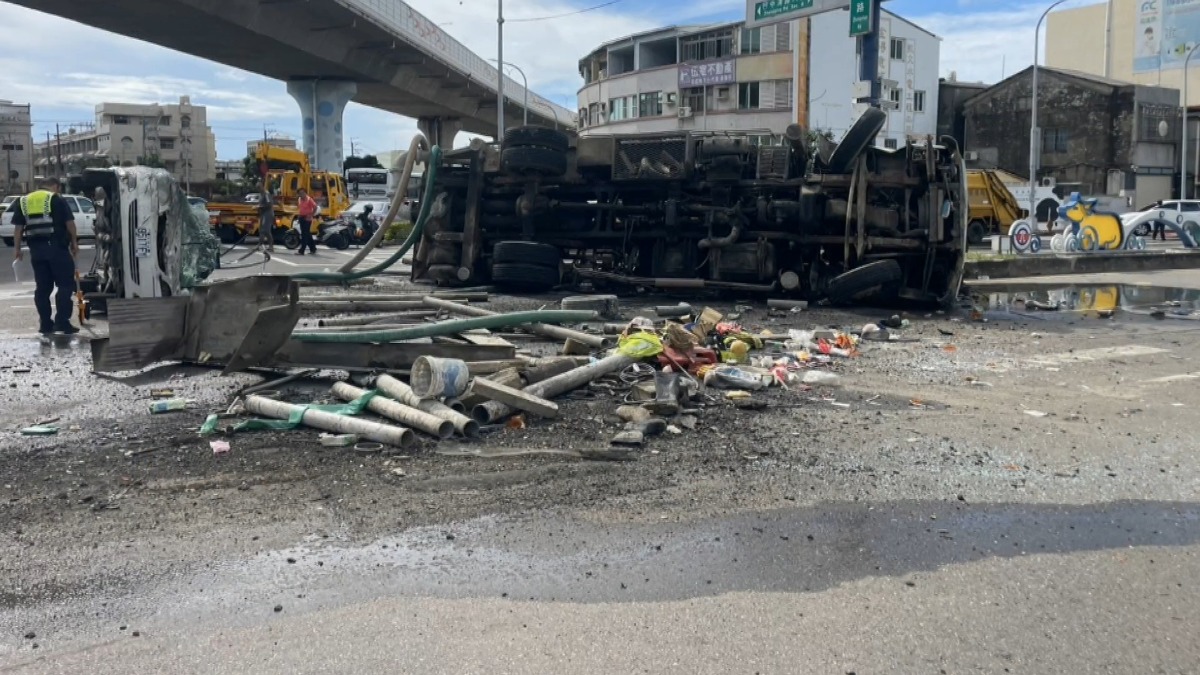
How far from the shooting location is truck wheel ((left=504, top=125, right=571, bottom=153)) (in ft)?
44.8

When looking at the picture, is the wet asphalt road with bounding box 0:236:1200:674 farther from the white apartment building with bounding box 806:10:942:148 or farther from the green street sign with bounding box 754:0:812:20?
the white apartment building with bounding box 806:10:942:148

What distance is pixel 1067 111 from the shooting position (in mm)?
59594

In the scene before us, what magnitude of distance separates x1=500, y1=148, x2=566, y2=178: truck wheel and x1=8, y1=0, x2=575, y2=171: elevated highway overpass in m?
23.3

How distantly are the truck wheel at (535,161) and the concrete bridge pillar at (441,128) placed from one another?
51861 mm

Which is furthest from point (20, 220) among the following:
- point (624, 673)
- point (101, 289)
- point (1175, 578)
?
point (1175, 578)

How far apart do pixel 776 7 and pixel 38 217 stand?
1674 cm

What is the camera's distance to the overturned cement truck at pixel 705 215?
12.2 metres

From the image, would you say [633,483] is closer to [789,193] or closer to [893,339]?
[893,339]

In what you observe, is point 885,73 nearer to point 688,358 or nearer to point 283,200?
point 283,200

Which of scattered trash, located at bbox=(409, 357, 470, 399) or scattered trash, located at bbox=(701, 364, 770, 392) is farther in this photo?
scattered trash, located at bbox=(701, 364, 770, 392)

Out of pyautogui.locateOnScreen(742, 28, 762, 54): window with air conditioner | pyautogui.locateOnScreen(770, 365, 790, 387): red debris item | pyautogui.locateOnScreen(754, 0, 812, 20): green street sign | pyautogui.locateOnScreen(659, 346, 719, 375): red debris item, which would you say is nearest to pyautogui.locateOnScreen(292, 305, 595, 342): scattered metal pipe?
pyautogui.locateOnScreen(659, 346, 719, 375): red debris item

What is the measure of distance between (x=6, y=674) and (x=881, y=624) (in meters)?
2.90

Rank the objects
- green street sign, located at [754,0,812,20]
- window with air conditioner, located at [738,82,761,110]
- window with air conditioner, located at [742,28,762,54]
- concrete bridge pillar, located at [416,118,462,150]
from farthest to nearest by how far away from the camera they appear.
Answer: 1. concrete bridge pillar, located at [416,118,462,150]
2. window with air conditioner, located at [738,82,761,110]
3. window with air conditioner, located at [742,28,762,54]
4. green street sign, located at [754,0,812,20]

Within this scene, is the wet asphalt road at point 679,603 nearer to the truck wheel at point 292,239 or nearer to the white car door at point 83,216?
the truck wheel at point 292,239
